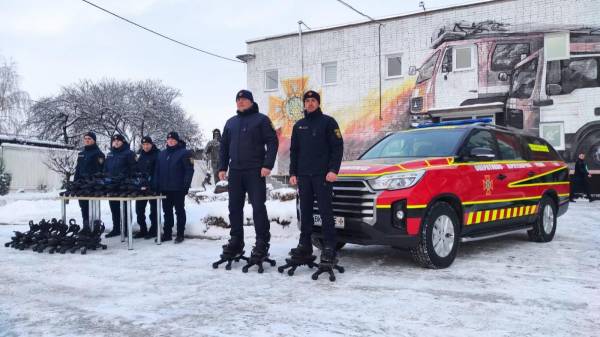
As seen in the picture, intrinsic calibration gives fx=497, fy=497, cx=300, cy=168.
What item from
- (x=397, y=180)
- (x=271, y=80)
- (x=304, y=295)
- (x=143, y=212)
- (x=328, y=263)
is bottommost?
(x=304, y=295)

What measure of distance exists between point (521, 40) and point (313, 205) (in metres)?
13.0

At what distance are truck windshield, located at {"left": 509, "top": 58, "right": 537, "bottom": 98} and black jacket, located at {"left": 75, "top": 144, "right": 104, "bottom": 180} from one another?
→ 507 inches

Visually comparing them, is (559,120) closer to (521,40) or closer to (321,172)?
(521,40)

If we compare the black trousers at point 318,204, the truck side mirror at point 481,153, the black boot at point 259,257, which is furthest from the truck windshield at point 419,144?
Result: the black boot at point 259,257

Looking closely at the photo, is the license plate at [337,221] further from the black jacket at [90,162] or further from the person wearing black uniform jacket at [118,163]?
the black jacket at [90,162]

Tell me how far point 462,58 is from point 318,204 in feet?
42.8

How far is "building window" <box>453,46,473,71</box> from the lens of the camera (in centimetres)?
1661

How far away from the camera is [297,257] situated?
5.45 meters

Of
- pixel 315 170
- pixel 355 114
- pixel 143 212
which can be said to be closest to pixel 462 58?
pixel 355 114

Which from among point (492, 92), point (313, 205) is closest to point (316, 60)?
point (492, 92)

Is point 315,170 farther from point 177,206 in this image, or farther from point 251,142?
point 177,206

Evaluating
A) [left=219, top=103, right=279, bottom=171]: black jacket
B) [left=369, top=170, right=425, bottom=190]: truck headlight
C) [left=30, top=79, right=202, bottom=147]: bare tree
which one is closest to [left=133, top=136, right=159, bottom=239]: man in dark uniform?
[left=219, top=103, right=279, bottom=171]: black jacket

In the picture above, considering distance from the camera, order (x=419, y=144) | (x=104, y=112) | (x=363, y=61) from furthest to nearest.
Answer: (x=104, y=112) → (x=363, y=61) → (x=419, y=144)

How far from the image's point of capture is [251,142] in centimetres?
580
